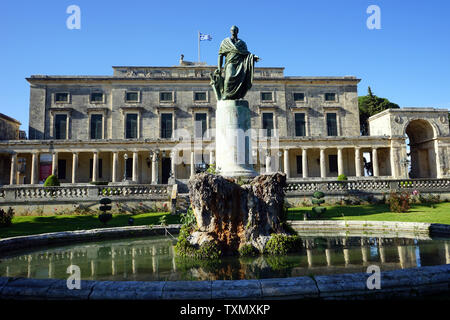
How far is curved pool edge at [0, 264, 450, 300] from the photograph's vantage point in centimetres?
364

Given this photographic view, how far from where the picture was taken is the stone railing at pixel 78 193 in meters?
18.5

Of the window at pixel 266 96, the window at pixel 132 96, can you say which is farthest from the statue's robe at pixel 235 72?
the window at pixel 132 96

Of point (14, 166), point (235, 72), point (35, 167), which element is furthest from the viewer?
point (35, 167)

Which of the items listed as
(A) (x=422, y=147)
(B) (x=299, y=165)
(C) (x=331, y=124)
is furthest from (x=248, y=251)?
(A) (x=422, y=147)

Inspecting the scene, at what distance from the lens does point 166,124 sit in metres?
41.4

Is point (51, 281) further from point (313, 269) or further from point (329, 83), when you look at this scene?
point (329, 83)

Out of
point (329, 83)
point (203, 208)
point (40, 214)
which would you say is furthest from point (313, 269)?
point (329, 83)

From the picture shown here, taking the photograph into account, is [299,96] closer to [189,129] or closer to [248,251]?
[189,129]

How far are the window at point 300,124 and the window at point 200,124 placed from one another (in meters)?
14.0

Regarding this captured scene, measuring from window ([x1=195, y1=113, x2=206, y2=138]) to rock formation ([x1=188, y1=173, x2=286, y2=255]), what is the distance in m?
33.7

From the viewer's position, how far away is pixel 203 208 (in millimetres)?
7117

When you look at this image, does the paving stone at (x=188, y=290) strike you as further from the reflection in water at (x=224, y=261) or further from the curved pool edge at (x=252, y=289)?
the reflection in water at (x=224, y=261)

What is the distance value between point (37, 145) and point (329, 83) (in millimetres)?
41424

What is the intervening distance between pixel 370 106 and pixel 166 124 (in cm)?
3887
